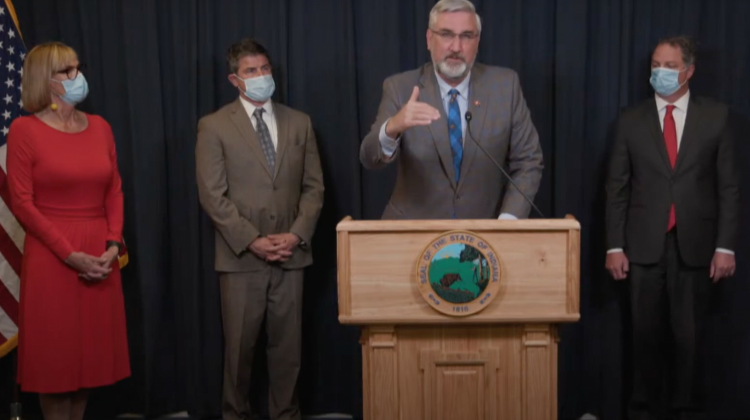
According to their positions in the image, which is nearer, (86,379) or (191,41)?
(86,379)

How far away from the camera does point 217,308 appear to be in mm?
4438

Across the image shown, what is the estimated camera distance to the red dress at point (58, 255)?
3.46 meters

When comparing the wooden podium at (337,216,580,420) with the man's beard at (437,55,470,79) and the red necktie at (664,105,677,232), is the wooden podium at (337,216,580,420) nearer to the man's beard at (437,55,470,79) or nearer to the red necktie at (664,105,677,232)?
the man's beard at (437,55,470,79)

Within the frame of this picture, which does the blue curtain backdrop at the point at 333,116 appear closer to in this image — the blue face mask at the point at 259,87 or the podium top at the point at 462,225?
the blue face mask at the point at 259,87

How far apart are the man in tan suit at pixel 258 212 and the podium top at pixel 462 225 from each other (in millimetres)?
1497

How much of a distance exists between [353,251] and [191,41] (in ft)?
7.45

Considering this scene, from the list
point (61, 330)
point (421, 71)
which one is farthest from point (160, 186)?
point (421, 71)

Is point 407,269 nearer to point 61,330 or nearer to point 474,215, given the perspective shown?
point 474,215

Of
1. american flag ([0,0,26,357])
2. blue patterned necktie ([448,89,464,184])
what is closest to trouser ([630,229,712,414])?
blue patterned necktie ([448,89,464,184])

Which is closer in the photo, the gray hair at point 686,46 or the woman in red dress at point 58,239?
the woman in red dress at point 58,239

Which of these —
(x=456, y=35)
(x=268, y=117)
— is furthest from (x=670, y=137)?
(x=268, y=117)

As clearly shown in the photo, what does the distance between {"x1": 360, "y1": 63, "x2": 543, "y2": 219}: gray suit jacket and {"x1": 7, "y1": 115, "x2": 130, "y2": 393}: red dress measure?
1.40 m

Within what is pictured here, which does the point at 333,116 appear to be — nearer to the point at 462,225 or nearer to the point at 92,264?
the point at 92,264

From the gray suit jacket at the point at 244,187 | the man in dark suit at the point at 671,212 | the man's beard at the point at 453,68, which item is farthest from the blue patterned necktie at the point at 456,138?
the man in dark suit at the point at 671,212
